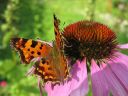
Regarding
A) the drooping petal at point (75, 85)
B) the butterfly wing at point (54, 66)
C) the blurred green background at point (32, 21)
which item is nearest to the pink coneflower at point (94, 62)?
the drooping petal at point (75, 85)

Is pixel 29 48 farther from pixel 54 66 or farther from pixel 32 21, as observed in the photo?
pixel 32 21

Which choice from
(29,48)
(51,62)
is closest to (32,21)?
(29,48)

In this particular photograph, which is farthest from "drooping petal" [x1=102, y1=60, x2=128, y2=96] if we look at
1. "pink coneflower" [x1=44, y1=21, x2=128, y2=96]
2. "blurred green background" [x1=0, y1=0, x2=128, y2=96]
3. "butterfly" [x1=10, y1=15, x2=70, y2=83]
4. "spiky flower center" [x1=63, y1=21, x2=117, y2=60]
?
"blurred green background" [x1=0, y1=0, x2=128, y2=96]

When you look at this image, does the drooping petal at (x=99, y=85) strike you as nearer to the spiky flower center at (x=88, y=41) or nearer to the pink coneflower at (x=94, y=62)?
the pink coneflower at (x=94, y=62)

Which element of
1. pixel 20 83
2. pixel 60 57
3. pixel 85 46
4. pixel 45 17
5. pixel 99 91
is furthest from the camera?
pixel 45 17

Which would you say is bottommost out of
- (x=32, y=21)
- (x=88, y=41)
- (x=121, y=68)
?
(x=121, y=68)

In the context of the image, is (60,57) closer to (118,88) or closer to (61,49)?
(61,49)

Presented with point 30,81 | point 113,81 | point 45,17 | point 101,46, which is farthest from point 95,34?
point 45,17
